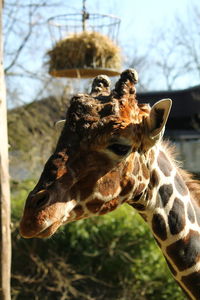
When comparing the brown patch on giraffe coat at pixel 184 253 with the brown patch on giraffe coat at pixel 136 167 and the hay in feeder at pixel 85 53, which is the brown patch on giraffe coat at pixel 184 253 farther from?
the hay in feeder at pixel 85 53

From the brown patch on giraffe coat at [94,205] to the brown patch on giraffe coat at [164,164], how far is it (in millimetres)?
612

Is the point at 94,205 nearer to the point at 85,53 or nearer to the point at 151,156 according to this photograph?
the point at 151,156

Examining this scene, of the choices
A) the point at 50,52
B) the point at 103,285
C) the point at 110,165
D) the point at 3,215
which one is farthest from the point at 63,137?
the point at 103,285

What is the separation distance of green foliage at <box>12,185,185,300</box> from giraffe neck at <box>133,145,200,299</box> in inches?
284

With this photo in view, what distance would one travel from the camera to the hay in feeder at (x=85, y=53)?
8.10m

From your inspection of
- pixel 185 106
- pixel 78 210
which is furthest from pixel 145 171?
pixel 185 106

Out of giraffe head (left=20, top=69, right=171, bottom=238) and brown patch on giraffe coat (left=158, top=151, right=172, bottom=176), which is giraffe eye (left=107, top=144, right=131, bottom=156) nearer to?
giraffe head (left=20, top=69, right=171, bottom=238)

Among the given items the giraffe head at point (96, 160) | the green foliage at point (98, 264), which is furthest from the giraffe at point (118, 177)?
the green foliage at point (98, 264)

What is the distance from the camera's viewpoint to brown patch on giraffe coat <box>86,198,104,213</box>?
375cm

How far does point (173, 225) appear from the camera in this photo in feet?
13.4

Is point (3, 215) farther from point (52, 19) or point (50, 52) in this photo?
point (52, 19)

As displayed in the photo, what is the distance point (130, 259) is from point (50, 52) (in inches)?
184

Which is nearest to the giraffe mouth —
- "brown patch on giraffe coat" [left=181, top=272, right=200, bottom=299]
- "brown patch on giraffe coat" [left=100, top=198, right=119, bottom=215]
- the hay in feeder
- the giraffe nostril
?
the giraffe nostril

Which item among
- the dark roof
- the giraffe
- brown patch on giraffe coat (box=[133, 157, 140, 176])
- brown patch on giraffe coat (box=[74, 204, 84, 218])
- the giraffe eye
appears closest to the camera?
the giraffe
